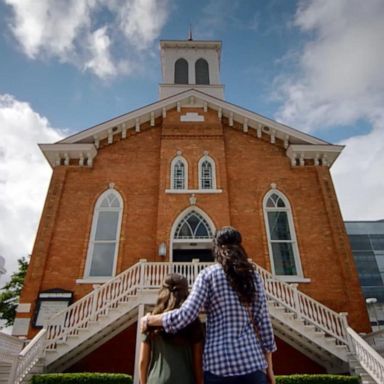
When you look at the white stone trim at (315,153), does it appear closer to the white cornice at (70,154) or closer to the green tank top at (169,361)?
the white cornice at (70,154)

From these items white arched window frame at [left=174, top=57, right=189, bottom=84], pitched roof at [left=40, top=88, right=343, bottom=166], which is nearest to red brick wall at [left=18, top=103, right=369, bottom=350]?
pitched roof at [left=40, top=88, right=343, bottom=166]

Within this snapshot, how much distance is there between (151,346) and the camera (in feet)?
→ 8.55

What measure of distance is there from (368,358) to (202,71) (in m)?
16.7

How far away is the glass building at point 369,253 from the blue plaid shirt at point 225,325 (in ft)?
96.8

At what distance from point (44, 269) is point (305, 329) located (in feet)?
28.2

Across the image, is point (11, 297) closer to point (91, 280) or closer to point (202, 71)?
point (91, 280)

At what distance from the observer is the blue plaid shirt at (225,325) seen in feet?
7.11

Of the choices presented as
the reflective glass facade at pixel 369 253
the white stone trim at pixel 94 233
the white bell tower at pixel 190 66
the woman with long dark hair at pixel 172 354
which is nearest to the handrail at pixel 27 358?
the white stone trim at pixel 94 233

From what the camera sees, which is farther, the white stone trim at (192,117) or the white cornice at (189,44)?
the white cornice at (189,44)

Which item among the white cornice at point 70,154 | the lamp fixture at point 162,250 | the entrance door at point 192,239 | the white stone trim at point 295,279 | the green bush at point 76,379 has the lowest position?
the green bush at point 76,379

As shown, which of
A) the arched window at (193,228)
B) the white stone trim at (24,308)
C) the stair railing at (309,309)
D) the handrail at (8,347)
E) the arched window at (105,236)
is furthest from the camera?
the arched window at (193,228)

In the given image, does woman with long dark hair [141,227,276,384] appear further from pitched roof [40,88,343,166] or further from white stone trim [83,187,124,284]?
pitched roof [40,88,343,166]

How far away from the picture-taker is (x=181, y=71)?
1988 cm

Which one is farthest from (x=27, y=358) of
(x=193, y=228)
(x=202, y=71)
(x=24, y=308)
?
(x=202, y=71)
